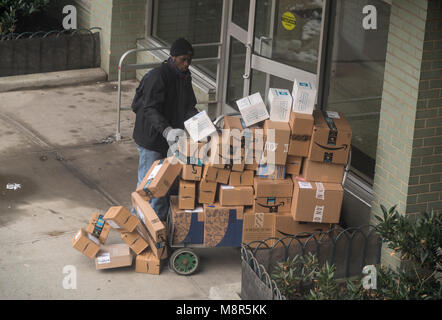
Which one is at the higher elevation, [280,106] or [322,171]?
[280,106]

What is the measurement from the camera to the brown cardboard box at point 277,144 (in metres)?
6.66

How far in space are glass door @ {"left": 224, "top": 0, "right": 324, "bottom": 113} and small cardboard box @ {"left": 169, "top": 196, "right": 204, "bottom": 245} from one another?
7.99 ft

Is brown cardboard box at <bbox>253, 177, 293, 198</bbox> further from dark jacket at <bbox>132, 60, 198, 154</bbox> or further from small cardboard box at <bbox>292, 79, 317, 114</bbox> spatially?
dark jacket at <bbox>132, 60, 198, 154</bbox>

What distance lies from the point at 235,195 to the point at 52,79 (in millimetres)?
5622

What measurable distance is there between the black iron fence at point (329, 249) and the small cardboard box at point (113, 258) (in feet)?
3.60

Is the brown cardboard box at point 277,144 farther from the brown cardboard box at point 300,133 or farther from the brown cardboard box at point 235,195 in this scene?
the brown cardboard box at point 235,195

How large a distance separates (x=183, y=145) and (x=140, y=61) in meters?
5.39

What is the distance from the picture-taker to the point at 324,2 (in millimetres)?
8281

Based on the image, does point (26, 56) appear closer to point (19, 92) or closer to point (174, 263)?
point (19, 92)

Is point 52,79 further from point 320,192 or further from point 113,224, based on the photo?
point 320,192

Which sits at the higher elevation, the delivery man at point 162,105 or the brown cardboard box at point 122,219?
the delivery man at point 162,105

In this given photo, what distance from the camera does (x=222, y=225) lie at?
22.3 ft

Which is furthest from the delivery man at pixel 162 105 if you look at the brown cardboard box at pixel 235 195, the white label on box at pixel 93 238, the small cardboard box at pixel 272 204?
the small cardboard box at pixel 272 204

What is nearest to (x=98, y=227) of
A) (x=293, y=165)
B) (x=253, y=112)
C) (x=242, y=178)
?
(x=242, y=178)
